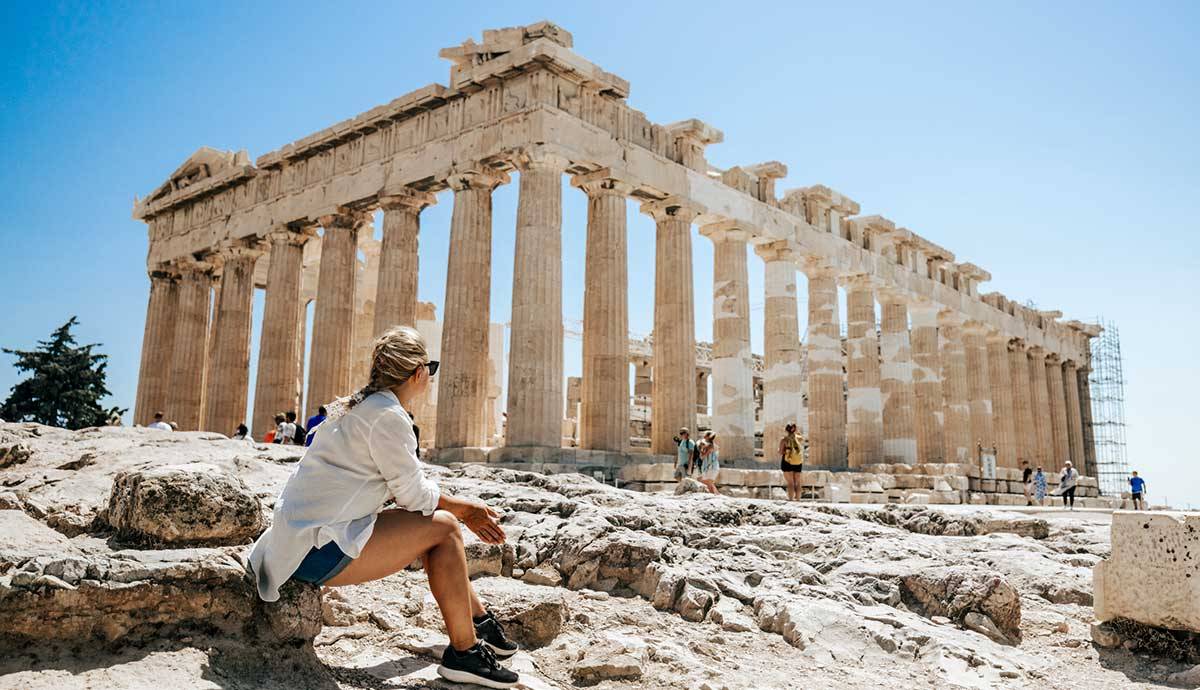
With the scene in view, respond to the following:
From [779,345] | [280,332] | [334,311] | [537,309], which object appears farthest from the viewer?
[779,345]

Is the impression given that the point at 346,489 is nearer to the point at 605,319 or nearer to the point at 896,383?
the point at 605,319

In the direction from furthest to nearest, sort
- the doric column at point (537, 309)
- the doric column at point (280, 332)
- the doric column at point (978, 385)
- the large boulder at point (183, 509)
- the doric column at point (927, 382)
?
the doric column at point (978, 385)
the doric column at point (927, 382)
the doric column at point (280, 332)
the doric column at point (537, 309)
the large boulder at point (183, 509)

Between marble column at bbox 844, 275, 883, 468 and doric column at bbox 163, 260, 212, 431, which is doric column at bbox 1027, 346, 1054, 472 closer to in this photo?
marble column at bbox 844, 275, 883, 468

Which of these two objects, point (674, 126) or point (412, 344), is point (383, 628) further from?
point (674, 126)

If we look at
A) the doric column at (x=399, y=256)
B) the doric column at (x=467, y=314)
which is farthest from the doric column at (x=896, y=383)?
the doric column at (x=399, y=256)

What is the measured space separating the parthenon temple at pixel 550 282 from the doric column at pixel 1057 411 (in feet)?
15.8

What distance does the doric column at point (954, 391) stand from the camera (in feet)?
107

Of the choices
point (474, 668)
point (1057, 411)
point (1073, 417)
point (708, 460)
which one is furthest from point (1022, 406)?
point (474, 668)

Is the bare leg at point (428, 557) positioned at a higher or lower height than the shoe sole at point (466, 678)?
higher

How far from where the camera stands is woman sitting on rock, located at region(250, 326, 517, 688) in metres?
3.90

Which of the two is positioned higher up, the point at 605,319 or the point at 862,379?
the point at 605,319

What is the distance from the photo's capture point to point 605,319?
20906mm

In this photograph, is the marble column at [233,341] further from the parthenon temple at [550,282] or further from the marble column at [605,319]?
the marble column at [605,319]

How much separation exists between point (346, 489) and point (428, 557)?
0.49 metres
